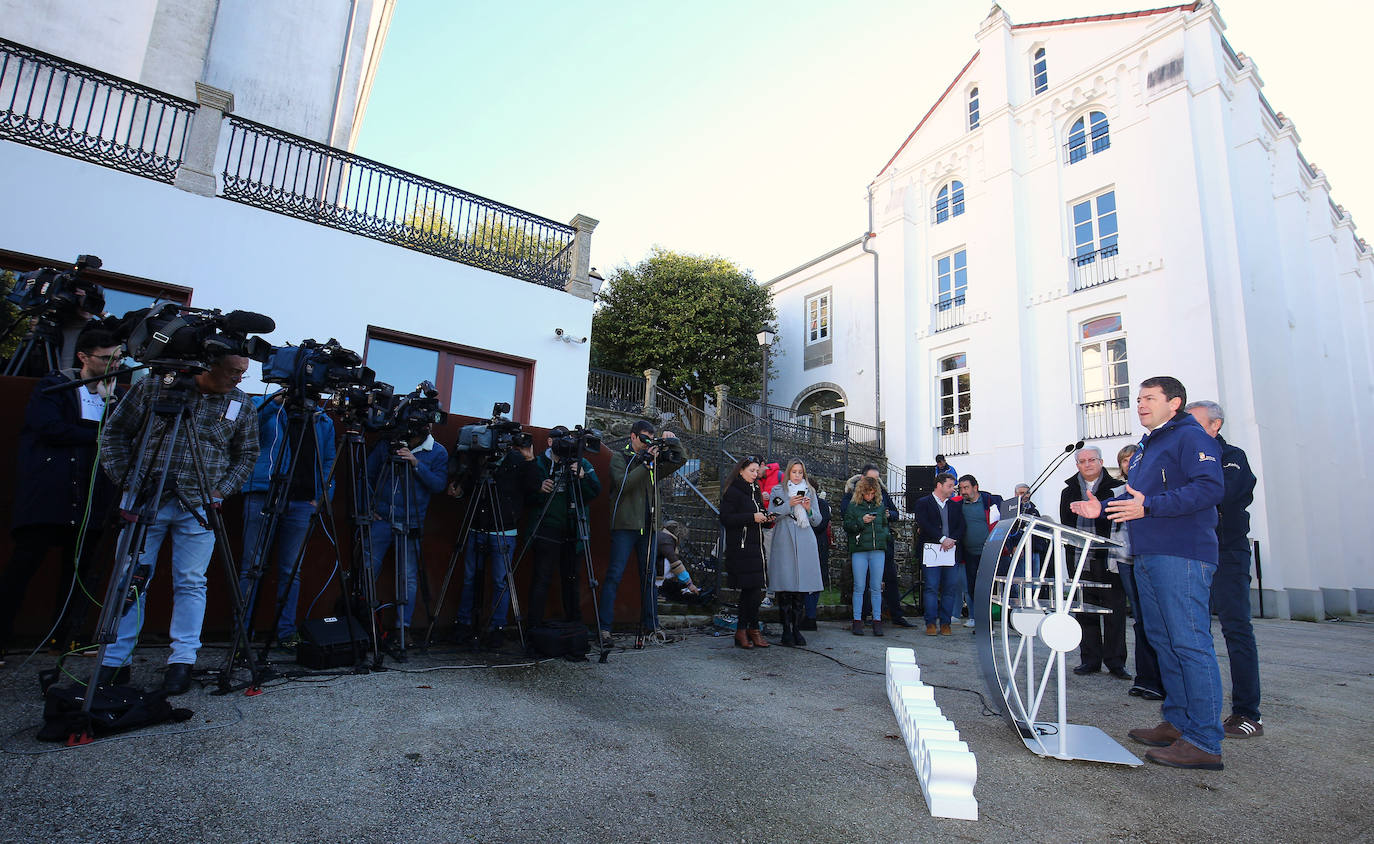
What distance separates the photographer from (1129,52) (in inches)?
572

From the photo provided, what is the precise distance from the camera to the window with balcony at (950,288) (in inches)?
671

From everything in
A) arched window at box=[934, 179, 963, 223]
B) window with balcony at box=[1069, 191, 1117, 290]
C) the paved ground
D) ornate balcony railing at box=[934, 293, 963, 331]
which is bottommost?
the paved ground

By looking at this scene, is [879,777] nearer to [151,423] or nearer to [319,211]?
[151,423]

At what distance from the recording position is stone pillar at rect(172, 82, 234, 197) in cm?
743

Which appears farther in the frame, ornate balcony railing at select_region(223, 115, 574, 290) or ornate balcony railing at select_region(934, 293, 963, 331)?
ornate balcony railing at select_region(934, 293, 963, 331)

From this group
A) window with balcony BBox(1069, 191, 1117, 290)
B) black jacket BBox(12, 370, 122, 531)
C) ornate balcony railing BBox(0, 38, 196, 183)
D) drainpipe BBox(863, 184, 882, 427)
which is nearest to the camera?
black jacket BBox(12, 370, 122, 531)

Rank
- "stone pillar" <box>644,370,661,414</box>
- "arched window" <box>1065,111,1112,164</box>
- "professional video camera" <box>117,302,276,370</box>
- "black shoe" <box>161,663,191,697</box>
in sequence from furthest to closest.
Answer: "stone pillar" <box>644,370,661,414</box> < "arched window" <box>1065,111,1112,164</box> < "black shoe" <box>161,663,191,697</box> < "professional video camera" <box>117,302,276,370</box>

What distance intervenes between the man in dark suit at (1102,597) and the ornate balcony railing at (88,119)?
9.80 metres

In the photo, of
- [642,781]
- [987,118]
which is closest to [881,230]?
[987,118]

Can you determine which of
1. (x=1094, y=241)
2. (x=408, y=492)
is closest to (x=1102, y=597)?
(x=408, y=492)

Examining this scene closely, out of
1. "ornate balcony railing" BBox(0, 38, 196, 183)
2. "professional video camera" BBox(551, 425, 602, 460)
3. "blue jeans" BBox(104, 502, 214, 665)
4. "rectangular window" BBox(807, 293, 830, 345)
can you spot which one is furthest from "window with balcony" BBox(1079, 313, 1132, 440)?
"ornate balcony railing" BBox(0, 38, 196, 183)

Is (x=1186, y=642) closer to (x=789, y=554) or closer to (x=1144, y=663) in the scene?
(x=1144, y=663)

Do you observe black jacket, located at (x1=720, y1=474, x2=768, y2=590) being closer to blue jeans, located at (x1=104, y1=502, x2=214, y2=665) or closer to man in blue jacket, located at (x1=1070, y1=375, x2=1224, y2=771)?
man in blue jacket, located at (x1=1070, y1=375, x2=1224, y2=771)

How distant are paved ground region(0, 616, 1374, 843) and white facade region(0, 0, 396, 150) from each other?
11364 mm
